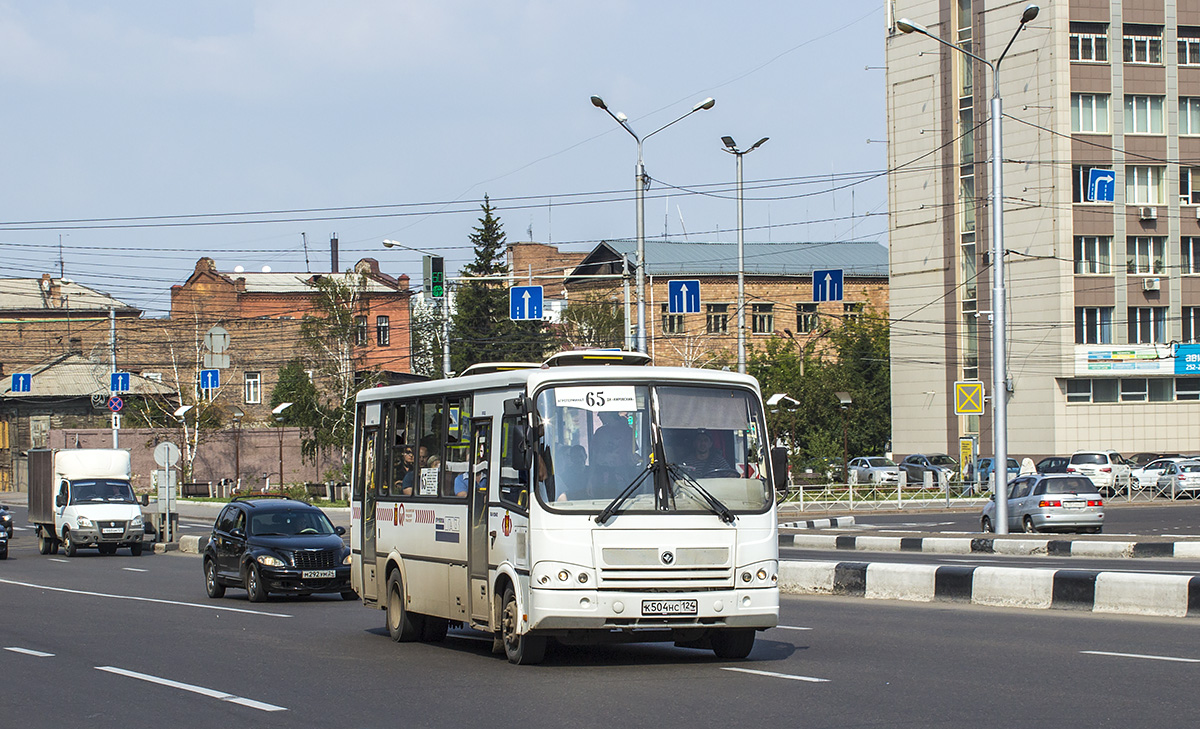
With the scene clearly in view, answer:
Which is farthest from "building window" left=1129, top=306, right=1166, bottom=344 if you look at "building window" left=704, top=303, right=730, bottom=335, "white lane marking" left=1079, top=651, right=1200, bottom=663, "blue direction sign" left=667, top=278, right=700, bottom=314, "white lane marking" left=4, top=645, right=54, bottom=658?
"white lane marking" left=4, top=645, right=54, bottom=658

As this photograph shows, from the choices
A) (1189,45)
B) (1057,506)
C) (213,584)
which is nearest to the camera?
(213,584)

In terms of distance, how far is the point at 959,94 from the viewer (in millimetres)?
64062

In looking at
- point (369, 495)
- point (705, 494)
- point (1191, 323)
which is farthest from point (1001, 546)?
point (1191, 323)

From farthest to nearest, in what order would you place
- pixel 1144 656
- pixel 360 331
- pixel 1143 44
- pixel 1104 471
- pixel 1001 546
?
pixel 360 331 → pixel 1143 44 → pixel 1104 471 → pixel 1001 546 → pixel 1144 656

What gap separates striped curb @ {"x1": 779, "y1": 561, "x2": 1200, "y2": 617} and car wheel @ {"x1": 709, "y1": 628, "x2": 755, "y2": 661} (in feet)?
19.3

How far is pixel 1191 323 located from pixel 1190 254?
122 inches

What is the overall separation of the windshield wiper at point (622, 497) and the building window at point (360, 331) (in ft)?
185

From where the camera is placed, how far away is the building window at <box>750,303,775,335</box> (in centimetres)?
8950

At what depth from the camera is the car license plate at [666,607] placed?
447 inches

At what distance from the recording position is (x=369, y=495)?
15750 mm

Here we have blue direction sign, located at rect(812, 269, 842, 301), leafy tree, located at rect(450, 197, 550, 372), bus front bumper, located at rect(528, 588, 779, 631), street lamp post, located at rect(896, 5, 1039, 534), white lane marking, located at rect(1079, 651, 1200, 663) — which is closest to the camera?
bus front bumper, located at rect(528, 588, 779, 631)

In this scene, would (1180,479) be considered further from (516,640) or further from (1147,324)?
(516,640)

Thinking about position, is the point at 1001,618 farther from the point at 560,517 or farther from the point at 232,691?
the point at 232,691

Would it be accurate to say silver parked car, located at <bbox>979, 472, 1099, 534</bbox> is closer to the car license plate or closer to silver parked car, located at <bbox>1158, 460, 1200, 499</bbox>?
silver parked car, located at <bbox>1158, 460, 1200, 499</bbox>
